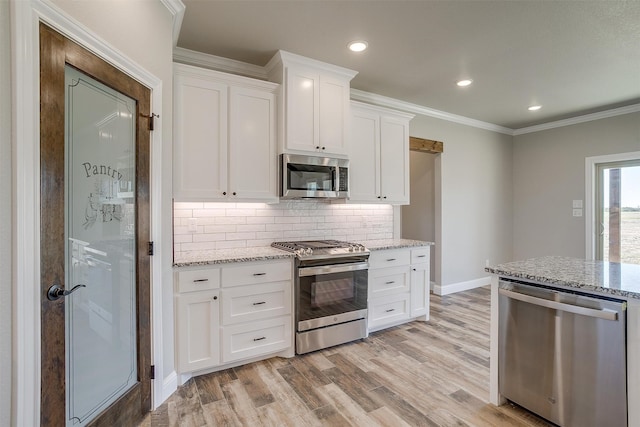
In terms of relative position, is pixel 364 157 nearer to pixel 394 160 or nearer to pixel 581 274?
pixel 394 160

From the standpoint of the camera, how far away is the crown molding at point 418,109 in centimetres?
395

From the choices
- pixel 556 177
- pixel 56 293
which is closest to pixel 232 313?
pixel 56 293

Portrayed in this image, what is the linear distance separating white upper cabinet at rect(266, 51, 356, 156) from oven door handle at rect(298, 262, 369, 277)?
112 cm

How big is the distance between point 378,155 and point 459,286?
2724mm

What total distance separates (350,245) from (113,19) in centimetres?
244

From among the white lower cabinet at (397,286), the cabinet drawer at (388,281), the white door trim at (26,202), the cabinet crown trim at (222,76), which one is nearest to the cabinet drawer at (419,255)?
the white lower cabinet at (397,286)

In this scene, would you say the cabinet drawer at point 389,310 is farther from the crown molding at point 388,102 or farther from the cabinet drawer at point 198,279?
the crown molding at point 388,102

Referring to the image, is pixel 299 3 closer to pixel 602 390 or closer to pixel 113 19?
pixel 113 19

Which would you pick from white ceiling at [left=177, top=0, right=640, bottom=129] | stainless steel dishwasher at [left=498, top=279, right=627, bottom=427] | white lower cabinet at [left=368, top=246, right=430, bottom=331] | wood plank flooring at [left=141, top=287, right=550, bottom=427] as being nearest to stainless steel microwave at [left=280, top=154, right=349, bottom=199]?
white lower cabinet at [left=368, top=246, right=430, bottom=331]

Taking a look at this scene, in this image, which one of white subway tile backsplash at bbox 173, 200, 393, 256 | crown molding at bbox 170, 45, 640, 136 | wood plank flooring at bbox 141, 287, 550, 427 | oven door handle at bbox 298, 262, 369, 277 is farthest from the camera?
crown molding at bbox 170, 45, 640, 136

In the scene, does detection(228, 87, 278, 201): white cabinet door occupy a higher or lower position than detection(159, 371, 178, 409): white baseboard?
higher

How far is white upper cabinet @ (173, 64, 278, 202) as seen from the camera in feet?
8.25

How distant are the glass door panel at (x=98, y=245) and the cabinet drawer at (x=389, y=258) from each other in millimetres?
2155

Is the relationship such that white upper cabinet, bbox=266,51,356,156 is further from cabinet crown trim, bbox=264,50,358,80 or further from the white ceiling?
the white ceiling
